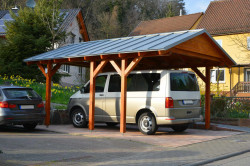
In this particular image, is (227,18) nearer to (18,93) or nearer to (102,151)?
(18,93)

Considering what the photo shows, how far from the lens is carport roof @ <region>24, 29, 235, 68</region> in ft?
36.5

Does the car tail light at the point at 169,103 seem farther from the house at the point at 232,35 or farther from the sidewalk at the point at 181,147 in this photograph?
the house at the point at 232,35

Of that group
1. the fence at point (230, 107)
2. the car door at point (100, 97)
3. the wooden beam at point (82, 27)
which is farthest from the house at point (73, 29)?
the car door at point (100, 97)

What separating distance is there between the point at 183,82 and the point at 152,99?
119 cm

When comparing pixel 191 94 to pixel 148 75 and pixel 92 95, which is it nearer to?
pixel 148 75

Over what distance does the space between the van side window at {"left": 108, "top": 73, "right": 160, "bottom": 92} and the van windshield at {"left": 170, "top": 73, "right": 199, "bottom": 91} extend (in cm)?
47

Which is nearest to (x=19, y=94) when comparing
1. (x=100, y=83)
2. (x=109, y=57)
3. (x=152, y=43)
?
(x=100, y=83)

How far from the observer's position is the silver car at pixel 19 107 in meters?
11.1

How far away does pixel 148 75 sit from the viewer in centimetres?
1182

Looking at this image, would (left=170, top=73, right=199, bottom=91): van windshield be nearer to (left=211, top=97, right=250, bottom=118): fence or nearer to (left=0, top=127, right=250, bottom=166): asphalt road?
(left=0, top=127, right=250, bottom=166): asphalt road

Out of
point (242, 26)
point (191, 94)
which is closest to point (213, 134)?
point (191, 94)

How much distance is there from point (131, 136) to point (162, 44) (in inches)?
118

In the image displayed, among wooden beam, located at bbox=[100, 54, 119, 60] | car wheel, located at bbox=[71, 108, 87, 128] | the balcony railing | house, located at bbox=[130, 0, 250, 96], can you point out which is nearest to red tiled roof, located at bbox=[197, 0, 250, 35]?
house, located at bbox=[130, 0, 250, 96]

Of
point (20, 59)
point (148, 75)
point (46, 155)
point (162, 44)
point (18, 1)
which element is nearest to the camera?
point (46, 155)
